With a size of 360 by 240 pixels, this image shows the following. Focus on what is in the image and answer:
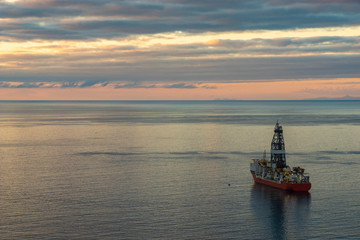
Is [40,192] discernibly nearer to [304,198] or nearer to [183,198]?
[183,198]

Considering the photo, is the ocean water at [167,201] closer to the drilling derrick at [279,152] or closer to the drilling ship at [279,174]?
the drilling ship at [279,174]

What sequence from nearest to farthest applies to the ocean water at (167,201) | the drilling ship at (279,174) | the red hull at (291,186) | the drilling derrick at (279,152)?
the ocean water at (167,201)
the red hull at (291,186)
the drilling ship at (279,174)
the drilling derrick at (279,152)

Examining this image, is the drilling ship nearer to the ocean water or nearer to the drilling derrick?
the drilling derrick

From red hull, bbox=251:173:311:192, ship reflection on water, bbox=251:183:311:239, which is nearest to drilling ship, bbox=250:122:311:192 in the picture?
red hull, bbox=251:173:311:192

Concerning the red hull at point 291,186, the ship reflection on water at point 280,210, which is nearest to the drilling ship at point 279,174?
the red hull at point 291,186

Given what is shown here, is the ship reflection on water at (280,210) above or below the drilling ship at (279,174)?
below

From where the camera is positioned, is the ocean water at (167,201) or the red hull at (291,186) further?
the red hull at (291,186)
